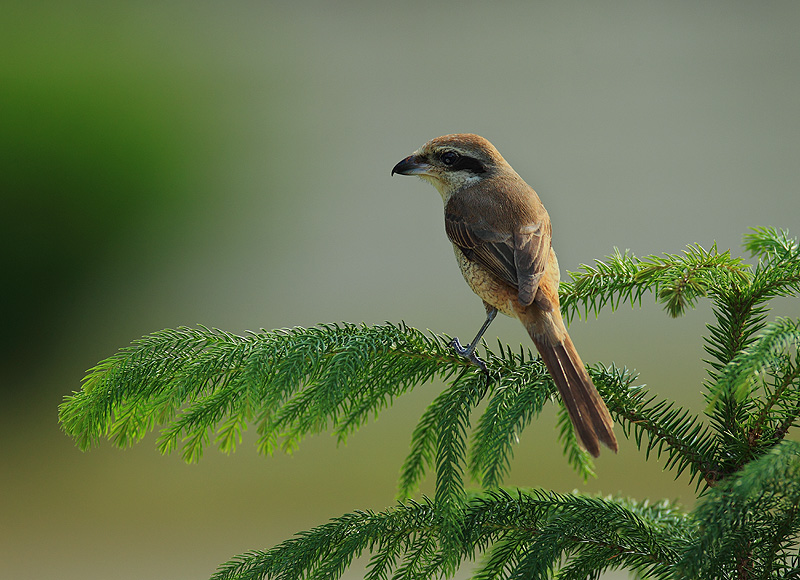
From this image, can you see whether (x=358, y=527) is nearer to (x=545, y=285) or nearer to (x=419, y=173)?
(x=545, y=285)

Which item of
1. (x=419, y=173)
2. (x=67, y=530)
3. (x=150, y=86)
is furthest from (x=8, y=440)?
(x=419, y=173)

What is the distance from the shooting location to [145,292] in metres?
5.38

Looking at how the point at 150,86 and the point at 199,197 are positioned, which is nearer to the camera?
the point at 150,86

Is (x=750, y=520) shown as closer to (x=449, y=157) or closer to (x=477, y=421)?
(x=477, y=421)

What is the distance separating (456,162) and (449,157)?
2 centimetres

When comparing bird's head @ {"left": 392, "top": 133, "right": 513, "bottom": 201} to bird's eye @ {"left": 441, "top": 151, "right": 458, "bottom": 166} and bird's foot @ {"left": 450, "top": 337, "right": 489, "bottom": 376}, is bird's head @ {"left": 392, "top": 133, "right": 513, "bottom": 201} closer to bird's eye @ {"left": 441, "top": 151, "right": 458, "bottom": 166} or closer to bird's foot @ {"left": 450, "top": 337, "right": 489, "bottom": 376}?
bird's eye @ {"left": 441, "top": 151, "right": 458, "bottom": 166}

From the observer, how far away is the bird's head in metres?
2.12

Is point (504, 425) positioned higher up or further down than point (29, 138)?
further down

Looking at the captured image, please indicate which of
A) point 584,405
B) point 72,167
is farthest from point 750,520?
point 72,167

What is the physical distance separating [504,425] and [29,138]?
3860mm

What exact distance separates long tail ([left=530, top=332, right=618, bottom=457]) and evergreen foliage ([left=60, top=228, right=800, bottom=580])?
0.13 feet

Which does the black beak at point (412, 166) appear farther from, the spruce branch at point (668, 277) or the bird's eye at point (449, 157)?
the spruce branch at point (668, 277)

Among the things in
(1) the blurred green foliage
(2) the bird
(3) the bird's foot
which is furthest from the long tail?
(1) the blurred green foliage

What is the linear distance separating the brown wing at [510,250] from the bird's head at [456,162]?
8.2 inches
